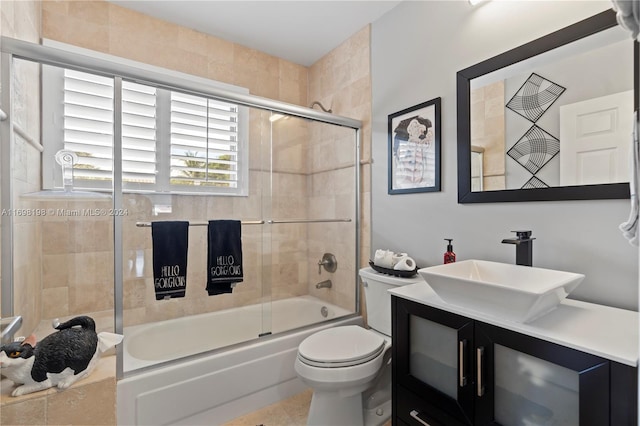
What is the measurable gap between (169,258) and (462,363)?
1562 mm

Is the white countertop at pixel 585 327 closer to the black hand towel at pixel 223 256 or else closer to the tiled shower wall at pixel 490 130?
the tiled shower wall at pixel 490 130

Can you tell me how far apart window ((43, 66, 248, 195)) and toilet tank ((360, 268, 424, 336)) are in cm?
114

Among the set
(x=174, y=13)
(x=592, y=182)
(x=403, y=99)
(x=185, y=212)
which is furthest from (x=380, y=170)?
(x=174, y=13)

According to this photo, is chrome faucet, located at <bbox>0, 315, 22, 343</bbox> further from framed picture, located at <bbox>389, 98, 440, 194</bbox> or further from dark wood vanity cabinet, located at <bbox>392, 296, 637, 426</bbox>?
framed picture, located at <bbox>389, 98, 440, 194</bbox>

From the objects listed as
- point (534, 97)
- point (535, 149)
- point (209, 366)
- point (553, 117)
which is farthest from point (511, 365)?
point (209, 366)

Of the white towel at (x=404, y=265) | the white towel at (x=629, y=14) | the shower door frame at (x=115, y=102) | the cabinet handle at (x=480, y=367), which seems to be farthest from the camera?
the white towel at (x=404, y=265)

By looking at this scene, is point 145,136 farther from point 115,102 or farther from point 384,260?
point 384,260

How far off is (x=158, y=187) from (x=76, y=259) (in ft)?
1.94

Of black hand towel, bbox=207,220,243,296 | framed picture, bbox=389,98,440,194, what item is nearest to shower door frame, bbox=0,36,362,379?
black hand towel, bbox=207,220,243,296

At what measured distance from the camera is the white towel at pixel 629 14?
0.65m

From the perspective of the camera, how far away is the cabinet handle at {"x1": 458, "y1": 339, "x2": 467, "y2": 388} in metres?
1.17

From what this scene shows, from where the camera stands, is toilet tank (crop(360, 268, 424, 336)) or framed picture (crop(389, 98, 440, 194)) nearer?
toilet tank (crop(360, 268, 424, 336))

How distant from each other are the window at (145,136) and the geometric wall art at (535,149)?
1.66 meters

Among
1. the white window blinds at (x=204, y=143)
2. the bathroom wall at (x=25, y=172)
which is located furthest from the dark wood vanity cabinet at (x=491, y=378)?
the bathroom wall at (x=25, y=172)
